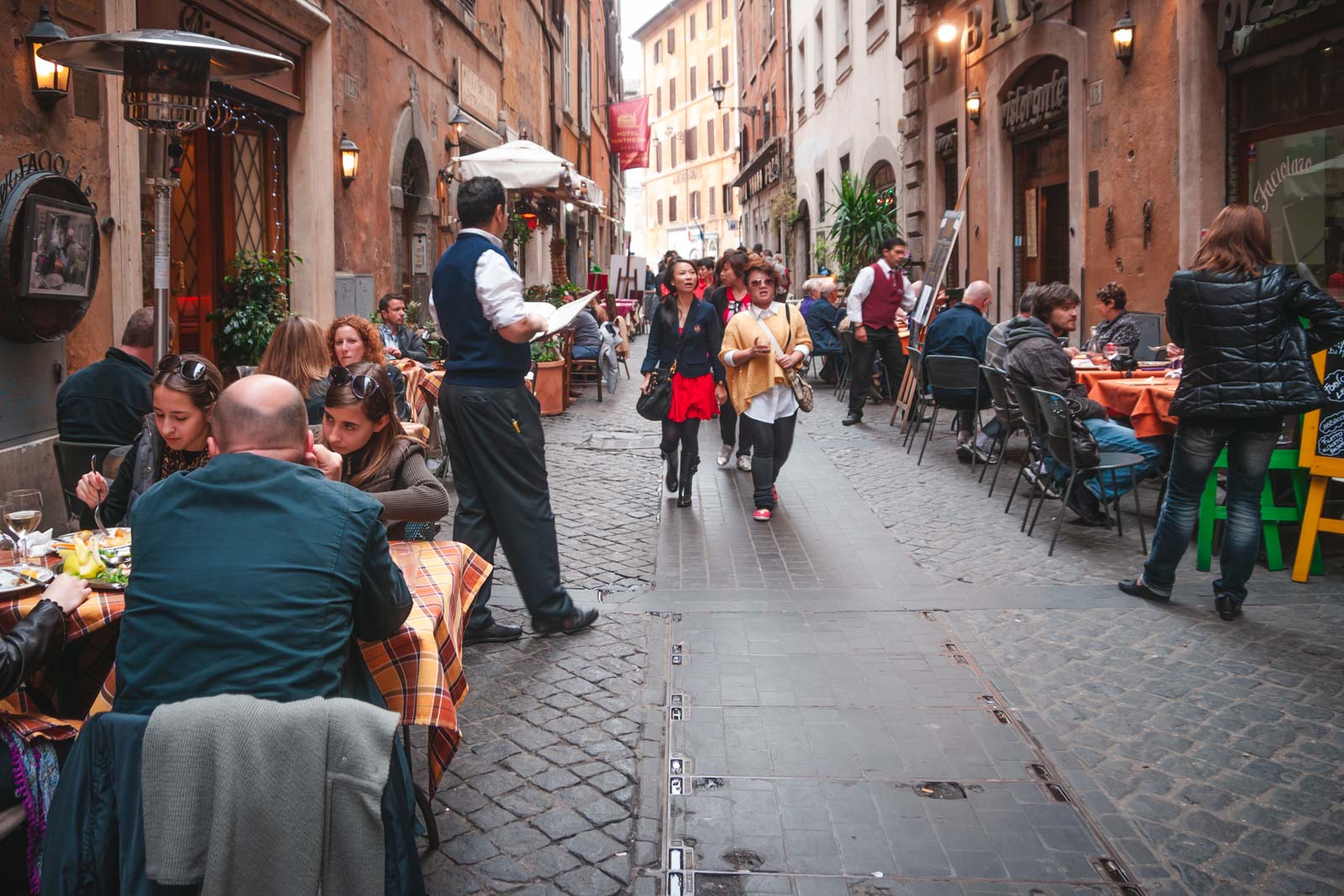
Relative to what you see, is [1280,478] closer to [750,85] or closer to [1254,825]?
[1254,825]

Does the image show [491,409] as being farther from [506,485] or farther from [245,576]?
[245,576]

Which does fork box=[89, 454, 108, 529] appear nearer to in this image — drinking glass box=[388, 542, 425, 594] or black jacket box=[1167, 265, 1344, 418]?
drinking glass box=[388, 542, 425, 594]

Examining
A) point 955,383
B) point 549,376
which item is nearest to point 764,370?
point 955,383

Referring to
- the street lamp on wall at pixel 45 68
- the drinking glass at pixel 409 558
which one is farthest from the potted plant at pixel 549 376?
the drinking glass at pixel 409 558

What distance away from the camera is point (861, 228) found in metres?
18.7

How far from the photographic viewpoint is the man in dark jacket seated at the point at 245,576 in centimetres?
229

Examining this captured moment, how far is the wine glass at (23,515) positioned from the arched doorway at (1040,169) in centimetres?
1166

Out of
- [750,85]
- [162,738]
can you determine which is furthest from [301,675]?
[750,85]

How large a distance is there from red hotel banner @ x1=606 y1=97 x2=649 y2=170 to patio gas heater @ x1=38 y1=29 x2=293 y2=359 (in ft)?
96.3

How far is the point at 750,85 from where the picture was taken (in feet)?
135

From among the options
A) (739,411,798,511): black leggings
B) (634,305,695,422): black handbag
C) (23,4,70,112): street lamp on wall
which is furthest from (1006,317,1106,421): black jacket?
(23,4,70,112): street lamp on wall

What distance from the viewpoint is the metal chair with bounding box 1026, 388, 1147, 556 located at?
6.79m

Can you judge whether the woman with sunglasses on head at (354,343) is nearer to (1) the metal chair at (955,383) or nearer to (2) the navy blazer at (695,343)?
(2) the navy blazer at (695,343)

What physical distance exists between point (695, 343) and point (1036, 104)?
24.0ft
